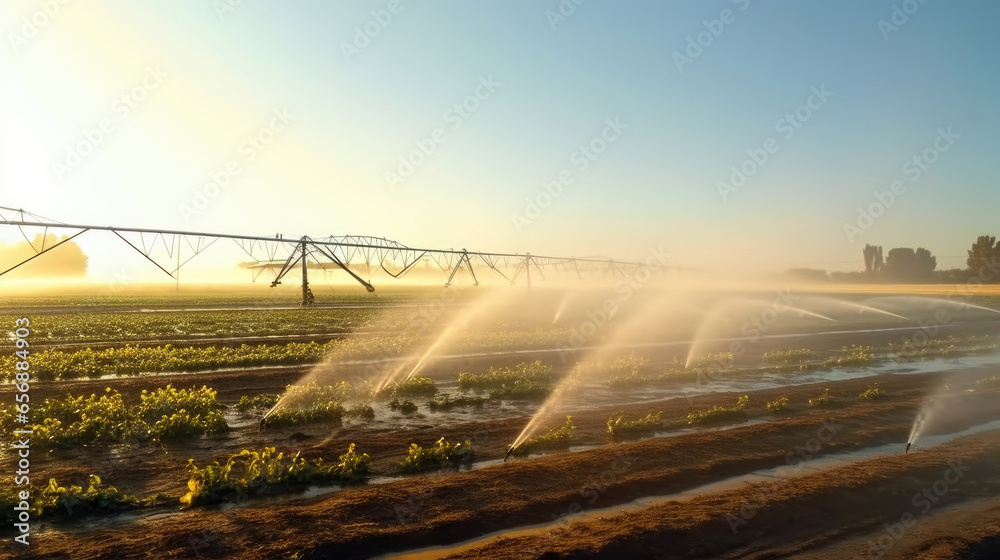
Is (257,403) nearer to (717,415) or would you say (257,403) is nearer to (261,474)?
(261,474)

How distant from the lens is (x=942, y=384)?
27.4 meters

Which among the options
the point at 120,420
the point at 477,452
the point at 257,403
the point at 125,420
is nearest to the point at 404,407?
the point at 257,403

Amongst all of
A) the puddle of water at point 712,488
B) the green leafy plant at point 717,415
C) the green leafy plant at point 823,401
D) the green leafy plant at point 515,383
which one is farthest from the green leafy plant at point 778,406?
the green leafy plant at point 515,383

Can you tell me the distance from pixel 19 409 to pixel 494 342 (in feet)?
96.4

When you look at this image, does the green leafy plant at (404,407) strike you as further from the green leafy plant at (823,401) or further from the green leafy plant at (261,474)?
the green leafy plant at (823,401)

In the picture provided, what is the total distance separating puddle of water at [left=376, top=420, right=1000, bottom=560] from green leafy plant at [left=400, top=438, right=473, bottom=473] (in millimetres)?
3877

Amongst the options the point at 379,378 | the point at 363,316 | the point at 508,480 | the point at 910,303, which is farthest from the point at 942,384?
the point at 910,303

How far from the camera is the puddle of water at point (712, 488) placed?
10180 millimetres

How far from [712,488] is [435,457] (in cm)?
688

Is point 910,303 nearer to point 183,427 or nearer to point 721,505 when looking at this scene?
point 721,505

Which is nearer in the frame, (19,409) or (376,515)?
(376,515)

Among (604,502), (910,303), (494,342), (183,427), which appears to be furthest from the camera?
(910,303)

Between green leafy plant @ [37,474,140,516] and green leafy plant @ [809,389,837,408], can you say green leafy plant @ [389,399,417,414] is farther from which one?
green leafy plant @ [809,389,837,408]

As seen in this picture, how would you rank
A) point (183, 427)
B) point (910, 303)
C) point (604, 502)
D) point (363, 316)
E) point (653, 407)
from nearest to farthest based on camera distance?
point (604, 502)
point (183, 427)
point (653, 407)
point (363, 316)
point (910, 303)
